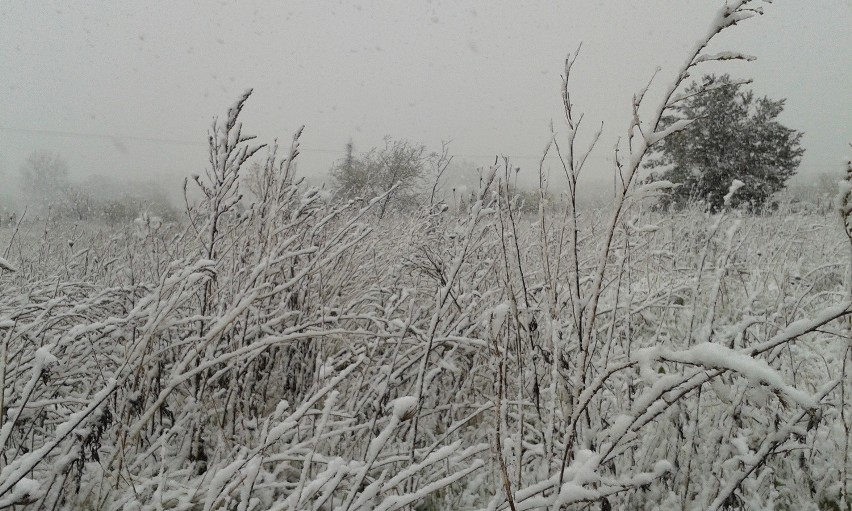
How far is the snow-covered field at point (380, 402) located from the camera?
91cm

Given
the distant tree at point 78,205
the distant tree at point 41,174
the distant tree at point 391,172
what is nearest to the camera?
the distant tree at point 78,205

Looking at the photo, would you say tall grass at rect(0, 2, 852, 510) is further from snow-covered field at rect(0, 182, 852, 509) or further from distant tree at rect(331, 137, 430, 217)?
distant tree at rect(331, 137, 430, 217)

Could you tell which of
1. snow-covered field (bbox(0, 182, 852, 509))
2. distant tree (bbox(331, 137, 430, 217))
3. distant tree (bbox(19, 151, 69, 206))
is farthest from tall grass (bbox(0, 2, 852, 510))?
distant tree (bbox(19, 151, 69, 206))

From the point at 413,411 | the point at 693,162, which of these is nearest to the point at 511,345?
the point at 413,411

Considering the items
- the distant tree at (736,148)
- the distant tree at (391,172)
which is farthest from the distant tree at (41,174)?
the distant tree at (736,148)

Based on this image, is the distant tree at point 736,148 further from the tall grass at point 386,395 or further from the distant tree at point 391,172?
the tall grass at point 386,395

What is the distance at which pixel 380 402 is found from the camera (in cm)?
133

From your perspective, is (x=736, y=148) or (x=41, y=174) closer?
(x=736, y=148)

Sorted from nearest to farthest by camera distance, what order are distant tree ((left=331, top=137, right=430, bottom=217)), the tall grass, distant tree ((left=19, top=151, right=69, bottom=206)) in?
the tall grass
distant tree ((left=331, top=137, right=430, bottom=217))
distant tree ((left=19, top=151, right=69, bottom=206))

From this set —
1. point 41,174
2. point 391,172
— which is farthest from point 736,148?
point 41,174

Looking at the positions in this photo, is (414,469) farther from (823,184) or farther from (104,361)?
(823,184)

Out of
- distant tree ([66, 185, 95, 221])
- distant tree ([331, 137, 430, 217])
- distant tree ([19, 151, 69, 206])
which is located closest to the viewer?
distant tree ([66, 185, 95, 221])

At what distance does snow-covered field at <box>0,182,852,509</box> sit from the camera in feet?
3.00

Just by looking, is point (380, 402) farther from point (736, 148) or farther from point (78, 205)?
point (736, 148)
